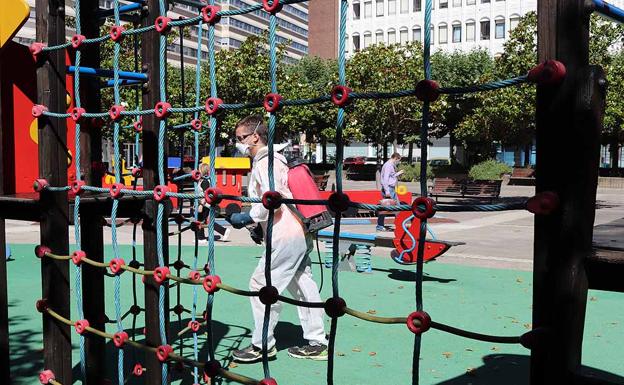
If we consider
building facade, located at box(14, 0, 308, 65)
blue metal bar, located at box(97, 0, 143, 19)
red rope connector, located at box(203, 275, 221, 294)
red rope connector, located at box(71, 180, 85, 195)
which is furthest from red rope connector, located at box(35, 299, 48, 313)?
building facade, located at box(14, 0, 308, 65)

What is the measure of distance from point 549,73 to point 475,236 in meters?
10.7

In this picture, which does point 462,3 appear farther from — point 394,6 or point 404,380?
point 404,380

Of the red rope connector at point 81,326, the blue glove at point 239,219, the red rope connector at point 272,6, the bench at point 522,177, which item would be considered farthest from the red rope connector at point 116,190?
the bench at point 522,177

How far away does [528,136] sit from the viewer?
31453mm

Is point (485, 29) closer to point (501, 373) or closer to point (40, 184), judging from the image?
point (501, 373)

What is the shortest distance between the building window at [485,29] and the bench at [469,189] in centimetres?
4187

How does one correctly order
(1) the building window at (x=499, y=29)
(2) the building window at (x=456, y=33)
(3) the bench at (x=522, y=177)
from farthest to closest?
(2) the building window at (x=456, y=33)
(1) the building window at (x=499, y=29)
(3) the bench at (x=522, y=177)

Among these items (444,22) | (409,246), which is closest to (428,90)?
(409,246)

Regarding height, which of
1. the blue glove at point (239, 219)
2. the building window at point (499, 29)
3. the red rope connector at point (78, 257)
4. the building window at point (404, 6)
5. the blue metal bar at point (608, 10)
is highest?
the building window at point (404, 6)

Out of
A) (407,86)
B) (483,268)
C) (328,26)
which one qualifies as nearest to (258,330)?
(483,268)

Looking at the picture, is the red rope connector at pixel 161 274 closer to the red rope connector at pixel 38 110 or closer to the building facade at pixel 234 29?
the red rope connector at pixel 38 110

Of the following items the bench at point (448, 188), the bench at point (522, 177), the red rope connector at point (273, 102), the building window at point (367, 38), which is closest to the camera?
the red rope connector at point (273, 102)

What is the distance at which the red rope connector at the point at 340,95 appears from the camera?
2.18m

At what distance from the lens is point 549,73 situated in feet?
5.32
